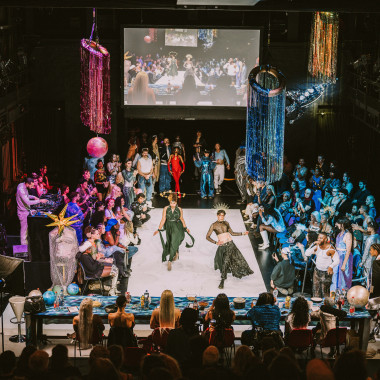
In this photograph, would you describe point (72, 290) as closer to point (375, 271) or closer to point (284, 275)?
point (284, 275)

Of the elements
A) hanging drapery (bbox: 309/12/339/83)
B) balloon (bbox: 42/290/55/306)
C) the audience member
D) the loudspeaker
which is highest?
hanging drapery (bbox: 309/12/339/83)

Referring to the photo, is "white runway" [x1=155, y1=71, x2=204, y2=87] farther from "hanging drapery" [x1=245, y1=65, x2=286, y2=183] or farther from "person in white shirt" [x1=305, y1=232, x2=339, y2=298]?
"person in white shirt" [x1=305, y1=232, x2=339, y2=298]

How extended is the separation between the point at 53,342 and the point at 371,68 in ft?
30.7

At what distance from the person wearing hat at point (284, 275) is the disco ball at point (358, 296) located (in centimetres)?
153

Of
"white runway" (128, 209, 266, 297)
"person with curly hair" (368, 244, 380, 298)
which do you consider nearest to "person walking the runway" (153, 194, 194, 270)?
"white runway" (128, 209, 266, 297)

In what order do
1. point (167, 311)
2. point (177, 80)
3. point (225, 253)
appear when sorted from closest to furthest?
1. point (167, 311)
2. point (225, 253)
3. point (177, 80)

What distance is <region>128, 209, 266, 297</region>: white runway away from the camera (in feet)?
31.3

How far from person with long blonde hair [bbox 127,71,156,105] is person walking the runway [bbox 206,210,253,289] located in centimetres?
619

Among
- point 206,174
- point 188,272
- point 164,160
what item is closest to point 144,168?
point 164,160

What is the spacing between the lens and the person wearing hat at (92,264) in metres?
8.72

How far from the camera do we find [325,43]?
1327 centimetres

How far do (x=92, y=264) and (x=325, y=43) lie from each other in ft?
23.6

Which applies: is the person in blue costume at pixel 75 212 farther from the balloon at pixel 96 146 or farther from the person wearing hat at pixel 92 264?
the balloon at pixel 96 146

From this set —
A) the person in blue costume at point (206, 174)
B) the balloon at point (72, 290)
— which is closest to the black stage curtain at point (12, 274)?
the balloon at point (72, 290)
